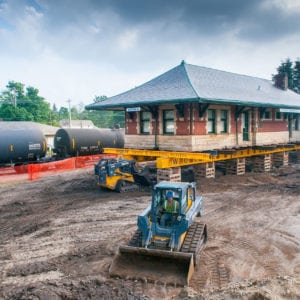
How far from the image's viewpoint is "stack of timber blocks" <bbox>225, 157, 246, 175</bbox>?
60.7 ft

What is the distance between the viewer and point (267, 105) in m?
18.4

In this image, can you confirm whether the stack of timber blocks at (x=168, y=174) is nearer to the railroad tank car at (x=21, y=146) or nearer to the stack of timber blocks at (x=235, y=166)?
the stack of timber blocks at (x=235, y=166)

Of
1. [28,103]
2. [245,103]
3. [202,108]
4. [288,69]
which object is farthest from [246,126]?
[28,103]

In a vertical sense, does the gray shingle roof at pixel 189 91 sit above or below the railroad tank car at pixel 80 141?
above

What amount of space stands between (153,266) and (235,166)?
12.9 meters

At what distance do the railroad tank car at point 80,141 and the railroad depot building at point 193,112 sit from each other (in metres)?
7.28

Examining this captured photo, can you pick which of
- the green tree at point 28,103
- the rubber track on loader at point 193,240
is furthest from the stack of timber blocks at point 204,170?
the green tree at point 28,103

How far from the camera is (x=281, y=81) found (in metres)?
27.1

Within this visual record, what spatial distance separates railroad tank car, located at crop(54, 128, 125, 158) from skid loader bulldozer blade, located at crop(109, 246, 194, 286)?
1845cm

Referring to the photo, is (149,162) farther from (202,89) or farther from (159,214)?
(159,214)

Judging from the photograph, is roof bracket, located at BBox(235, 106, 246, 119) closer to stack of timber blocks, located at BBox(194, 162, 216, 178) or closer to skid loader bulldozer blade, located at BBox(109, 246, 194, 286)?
stack of timber blocks, located at BBox(194, 162, 216, 178)

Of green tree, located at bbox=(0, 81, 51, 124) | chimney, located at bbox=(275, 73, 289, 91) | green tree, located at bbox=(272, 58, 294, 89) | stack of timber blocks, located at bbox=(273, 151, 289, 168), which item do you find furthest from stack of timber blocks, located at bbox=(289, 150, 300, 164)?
green tree, located at bbox=(0, 81, 51, 124)

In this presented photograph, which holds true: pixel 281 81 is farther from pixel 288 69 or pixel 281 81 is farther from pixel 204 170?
pixel 288 69

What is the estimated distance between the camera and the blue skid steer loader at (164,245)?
6621 millimetres
